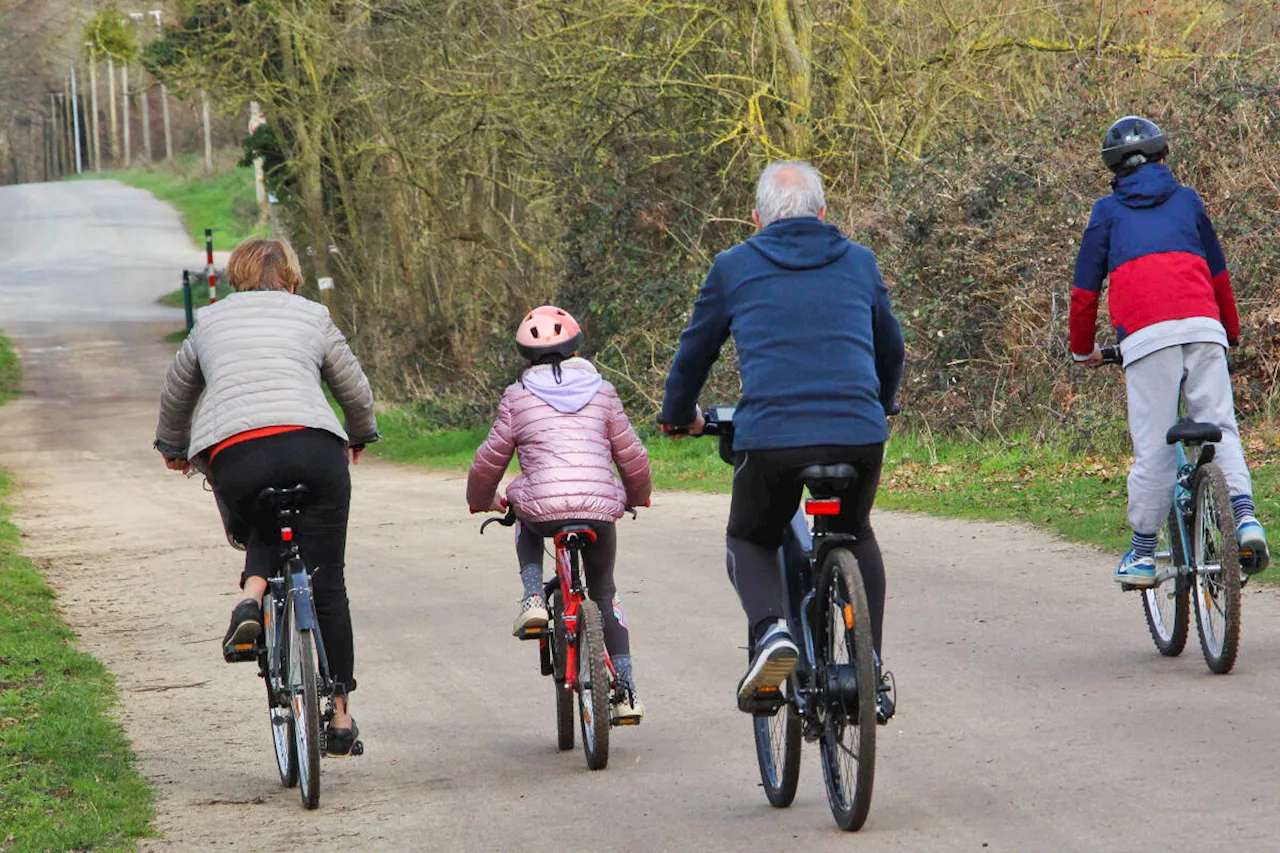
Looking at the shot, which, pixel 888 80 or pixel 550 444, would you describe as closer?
pixel 550 444

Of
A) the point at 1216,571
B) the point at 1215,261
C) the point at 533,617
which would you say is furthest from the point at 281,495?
the point at 1215,261

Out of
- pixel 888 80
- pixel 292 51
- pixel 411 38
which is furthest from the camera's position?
pixel 292 51

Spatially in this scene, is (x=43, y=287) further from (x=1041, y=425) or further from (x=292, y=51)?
(x=1041, y=425)

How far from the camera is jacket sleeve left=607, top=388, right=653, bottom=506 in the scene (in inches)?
253

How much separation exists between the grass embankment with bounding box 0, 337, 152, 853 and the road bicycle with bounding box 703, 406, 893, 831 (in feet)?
6.61

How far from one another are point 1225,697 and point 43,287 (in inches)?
1961

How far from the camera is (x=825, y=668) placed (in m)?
4.98

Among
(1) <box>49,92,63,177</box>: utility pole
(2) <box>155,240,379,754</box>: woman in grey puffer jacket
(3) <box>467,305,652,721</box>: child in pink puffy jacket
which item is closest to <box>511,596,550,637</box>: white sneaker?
(3) <box>467,305,652,721</box>: child in pink puffy jacket

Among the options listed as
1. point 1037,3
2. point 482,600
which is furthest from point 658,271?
point 482,600

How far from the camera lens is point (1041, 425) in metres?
14.9

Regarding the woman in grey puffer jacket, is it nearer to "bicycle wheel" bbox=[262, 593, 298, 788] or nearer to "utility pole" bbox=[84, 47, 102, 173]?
"bicycle wheel" bbox=[262, 593, 298, 788]

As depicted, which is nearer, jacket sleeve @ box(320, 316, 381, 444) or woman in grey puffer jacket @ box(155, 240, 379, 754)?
woman in grey puffer jacket @ box(155, 240, 379, 754)

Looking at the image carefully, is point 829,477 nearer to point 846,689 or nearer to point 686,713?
point 846,689

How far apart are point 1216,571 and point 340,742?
323 centimetres
